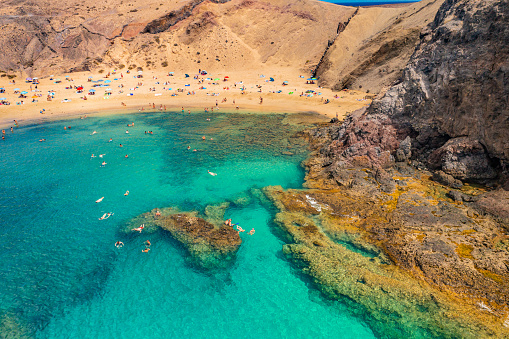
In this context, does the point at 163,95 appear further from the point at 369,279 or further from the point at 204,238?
the point at 369,279

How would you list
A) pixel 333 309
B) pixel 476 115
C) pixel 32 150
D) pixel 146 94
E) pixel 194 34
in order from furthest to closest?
pixel 194 34 < pixel 146 94 < pixel 32 150 < pixel 476 115 < pixel 333 309

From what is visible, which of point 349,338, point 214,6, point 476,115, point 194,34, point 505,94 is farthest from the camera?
point 214,6

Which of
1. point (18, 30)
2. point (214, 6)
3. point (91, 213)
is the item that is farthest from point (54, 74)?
point (91, 213)

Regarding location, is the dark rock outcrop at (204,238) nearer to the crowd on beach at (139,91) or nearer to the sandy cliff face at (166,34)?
the crowd on beach at (139,91)

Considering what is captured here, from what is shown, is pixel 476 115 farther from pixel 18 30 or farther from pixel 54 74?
pixel 18 30

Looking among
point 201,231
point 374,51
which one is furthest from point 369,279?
point 374,51

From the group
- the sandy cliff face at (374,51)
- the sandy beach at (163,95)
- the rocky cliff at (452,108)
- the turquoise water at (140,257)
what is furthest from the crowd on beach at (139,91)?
the rocky cliff at (452,108)
